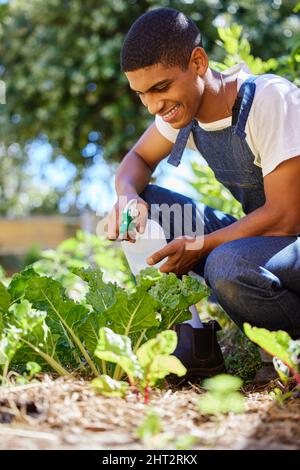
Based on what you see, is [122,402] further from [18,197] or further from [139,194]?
[18,197]

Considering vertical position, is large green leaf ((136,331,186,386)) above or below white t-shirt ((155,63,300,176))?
below

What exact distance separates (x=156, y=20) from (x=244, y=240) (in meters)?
0.73

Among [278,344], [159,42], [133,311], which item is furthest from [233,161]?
[278,344]

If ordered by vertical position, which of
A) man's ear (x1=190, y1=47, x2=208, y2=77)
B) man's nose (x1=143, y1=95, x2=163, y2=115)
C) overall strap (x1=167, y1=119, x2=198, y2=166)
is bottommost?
overall strap (x1=167, y1=119, x2=198, y2=166)

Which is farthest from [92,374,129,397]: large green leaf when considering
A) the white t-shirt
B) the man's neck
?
the man's neck

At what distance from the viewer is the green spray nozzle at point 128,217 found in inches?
83.0

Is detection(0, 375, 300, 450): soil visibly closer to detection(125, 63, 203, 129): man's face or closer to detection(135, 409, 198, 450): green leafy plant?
detection(135, 409, 198, 450): green leafy plant

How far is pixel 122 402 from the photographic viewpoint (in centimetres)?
140

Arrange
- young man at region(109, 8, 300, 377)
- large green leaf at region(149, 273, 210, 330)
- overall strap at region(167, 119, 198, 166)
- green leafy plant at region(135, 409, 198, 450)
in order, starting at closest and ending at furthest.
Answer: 1. green leafy plant at region(135, 409, 198, 450)
2. large green leaf at region(149, 273, 210, 330)
3. young man at region(109, 8, 300, 377)
4. overall strap at region(167, 119, 198, 166)

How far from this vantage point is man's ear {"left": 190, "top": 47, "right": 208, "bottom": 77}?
2.02 metres

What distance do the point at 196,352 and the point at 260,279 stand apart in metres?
0.32

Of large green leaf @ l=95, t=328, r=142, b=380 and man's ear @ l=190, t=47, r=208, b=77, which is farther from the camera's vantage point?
man's ear @ l=190, t=47, r=208, b=77

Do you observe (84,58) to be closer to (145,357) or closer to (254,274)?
(254,274)

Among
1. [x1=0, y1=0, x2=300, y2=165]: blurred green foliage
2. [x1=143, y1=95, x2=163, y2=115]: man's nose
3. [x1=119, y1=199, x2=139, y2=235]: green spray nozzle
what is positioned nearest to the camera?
[x1=143, y1=95, x2=163, y2=115]: man's nose
